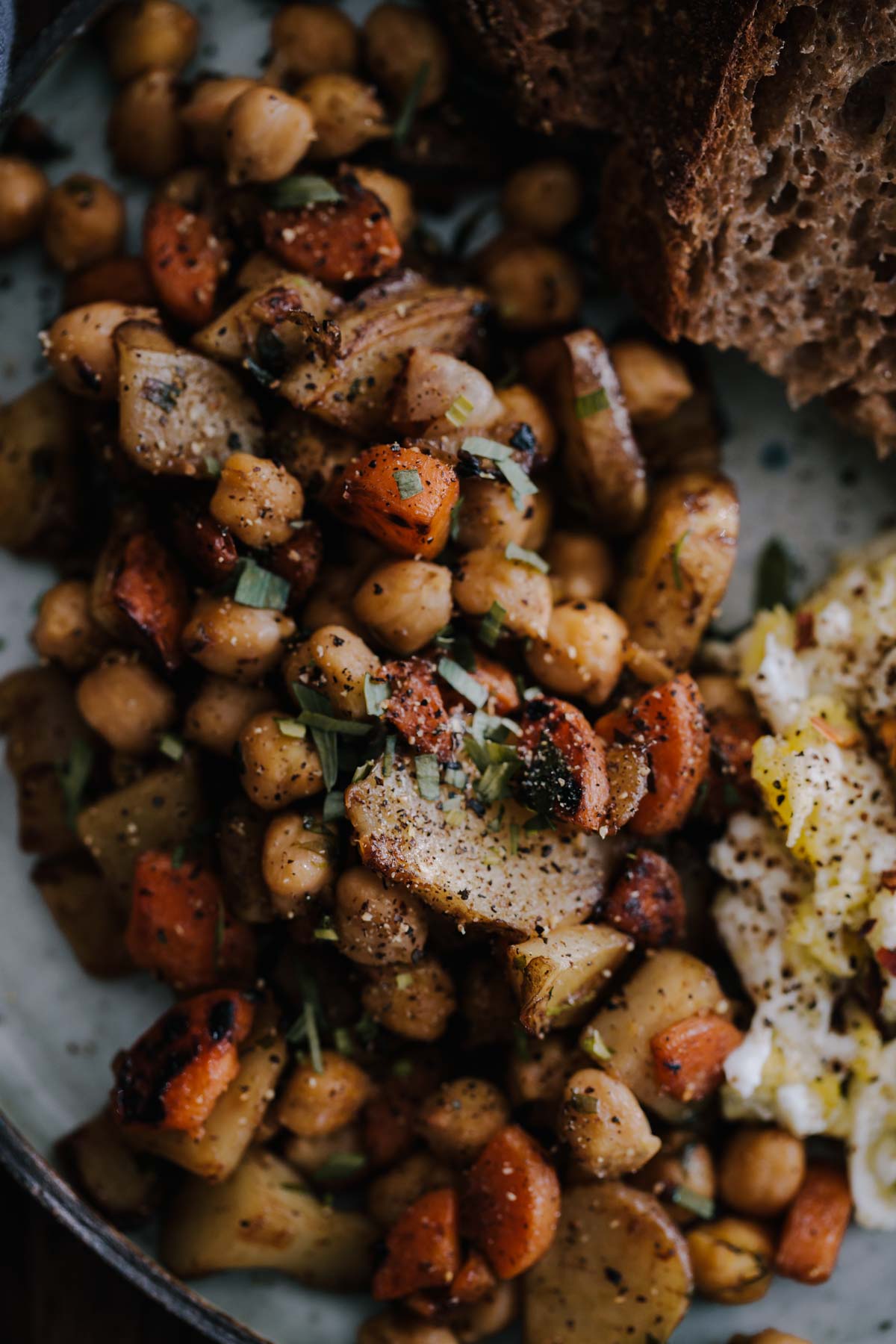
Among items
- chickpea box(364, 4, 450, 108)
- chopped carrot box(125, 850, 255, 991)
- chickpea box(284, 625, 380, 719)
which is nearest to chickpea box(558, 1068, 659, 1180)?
chopped carrot box(125, 850, 255, 991)

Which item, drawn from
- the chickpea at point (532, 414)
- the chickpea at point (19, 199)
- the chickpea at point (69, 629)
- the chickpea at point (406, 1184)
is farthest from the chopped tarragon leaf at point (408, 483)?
the chickpea at point (406, 1184)

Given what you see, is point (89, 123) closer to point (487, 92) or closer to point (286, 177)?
point (286, 177)

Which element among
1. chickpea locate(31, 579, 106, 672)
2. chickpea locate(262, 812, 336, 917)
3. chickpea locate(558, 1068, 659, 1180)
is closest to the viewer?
chickpea locate(262, 812, 336, 917)

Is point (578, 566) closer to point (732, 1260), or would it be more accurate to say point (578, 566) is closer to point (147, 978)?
point (147, 978)

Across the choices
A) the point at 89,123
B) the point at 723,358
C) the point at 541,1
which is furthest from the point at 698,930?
the point at 89,123

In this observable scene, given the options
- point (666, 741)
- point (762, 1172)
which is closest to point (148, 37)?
point (666, 741)

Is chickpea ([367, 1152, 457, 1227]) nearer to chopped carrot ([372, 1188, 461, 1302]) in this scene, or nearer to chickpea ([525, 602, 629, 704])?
chopped carrot ([372, 1188, 461, 1302])

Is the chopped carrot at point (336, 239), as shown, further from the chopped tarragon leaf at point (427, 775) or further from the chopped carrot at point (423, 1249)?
the chopped carrot at point (423, 1249)
